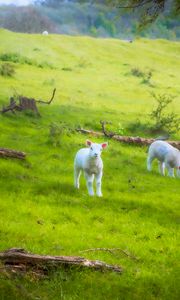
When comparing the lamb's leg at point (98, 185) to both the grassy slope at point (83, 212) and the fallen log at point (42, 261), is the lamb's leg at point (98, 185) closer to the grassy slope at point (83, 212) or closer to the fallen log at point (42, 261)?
the grassy slope at point (83, 212)

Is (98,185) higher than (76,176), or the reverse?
(98,185)

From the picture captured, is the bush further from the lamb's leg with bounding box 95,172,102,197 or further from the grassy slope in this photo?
the lamb's leg with bounding box 95,172,102,197

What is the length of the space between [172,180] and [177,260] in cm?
748

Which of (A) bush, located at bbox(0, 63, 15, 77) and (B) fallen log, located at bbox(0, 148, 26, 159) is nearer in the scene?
(B) fallen log, located at bbox(0, 148, 26, 159)

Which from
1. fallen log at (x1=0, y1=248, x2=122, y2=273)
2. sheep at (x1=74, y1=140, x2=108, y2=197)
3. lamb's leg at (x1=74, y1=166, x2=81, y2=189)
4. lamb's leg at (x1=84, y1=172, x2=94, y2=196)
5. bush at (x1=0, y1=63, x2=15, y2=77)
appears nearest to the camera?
fallen log at (x1=0, y1=248, x2=122, y2=273)

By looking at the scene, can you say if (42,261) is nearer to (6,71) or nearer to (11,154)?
(11,154)

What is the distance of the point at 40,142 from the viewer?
2169 centimetres

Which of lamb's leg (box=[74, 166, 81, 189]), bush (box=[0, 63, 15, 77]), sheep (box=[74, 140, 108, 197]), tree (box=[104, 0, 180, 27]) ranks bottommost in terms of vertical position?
bush (box=[0, 63, 15, 77])

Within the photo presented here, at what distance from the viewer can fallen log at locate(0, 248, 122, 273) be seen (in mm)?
8742

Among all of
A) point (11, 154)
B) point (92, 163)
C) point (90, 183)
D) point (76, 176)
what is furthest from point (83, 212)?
point (11, 154)

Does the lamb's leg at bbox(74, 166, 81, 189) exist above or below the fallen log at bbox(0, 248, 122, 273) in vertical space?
below

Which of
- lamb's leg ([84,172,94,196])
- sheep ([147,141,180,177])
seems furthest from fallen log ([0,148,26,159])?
sheep ([147,141,180,177])

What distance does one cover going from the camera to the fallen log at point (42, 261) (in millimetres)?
8742

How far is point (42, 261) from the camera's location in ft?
29.5
